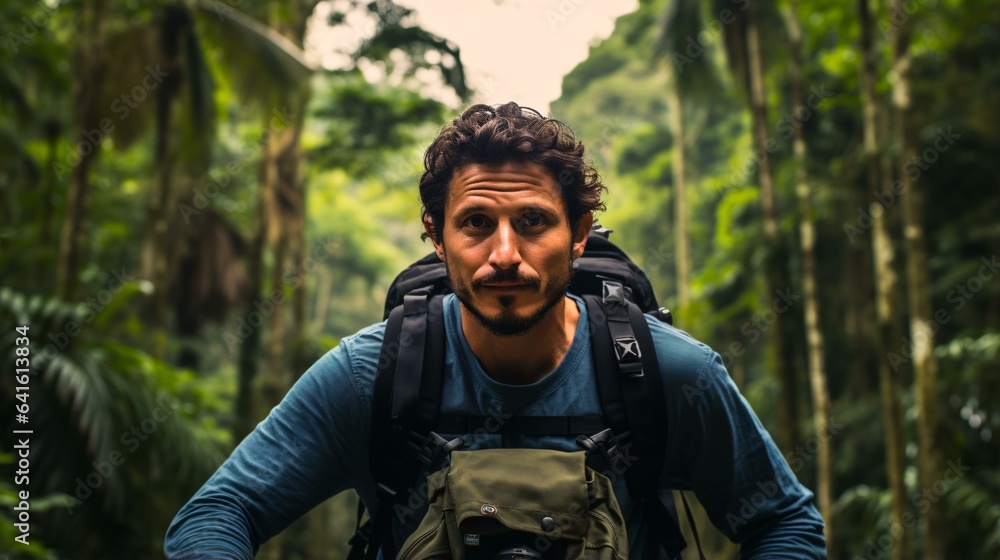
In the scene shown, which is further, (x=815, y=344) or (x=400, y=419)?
(x=815, y=344)

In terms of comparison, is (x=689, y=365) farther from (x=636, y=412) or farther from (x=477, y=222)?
(x=477, y=222)

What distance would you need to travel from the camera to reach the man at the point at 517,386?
208cm

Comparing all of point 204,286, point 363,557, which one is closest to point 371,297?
point 204,286

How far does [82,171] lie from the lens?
24.8 ft

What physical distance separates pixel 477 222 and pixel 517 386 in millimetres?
391

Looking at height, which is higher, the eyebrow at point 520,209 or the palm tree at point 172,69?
the palm tree at point 172,69

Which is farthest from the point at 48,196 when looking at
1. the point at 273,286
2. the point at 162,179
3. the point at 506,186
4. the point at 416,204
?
the point at 506,186

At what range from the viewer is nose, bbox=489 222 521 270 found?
2084 mm

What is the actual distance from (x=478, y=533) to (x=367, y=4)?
11464 millimetres

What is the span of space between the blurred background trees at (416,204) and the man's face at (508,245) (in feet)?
11.2

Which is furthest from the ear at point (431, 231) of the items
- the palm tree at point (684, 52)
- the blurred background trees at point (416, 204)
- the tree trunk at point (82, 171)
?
the palm tree at point (684, 52)

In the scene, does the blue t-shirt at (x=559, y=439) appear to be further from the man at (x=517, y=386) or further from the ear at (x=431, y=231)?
the ear at (x=431, y=231)

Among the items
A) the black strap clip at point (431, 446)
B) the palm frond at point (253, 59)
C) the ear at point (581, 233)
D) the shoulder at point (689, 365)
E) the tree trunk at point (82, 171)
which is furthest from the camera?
the palm frond at point (253, 59)

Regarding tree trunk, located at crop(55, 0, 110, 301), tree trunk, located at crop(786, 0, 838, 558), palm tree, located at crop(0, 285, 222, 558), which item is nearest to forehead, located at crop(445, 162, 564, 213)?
palm tree, located at crop(0, 285, 222, 558)
